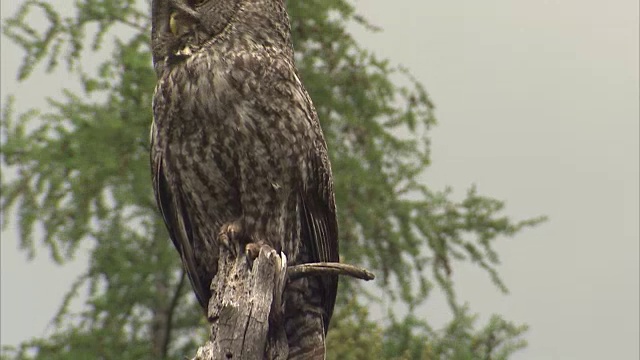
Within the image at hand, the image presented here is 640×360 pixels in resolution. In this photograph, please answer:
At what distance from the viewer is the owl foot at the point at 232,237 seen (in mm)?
6934

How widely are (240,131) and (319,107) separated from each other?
9107 mm

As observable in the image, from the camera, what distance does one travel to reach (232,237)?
23.0 ft

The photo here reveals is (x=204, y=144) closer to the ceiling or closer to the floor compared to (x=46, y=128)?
closer to the floor

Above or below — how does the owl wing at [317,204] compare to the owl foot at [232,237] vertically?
above

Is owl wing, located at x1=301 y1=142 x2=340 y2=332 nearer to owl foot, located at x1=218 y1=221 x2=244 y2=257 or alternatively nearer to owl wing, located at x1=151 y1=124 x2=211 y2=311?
owl foot, located at x1=218 y1=221 x2=244 y2=257

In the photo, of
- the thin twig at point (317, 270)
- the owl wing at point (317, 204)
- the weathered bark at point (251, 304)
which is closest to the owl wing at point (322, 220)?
the owl wing at point (317, 204)

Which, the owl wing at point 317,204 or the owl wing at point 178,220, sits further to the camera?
the owl wing at point 178,220

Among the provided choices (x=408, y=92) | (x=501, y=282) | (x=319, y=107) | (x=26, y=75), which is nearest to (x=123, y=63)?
(x=26, y=75)

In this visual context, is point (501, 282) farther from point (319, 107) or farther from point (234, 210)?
point (234, 210)

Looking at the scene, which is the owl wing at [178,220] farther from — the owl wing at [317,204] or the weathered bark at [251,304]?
the owl wing at [317,204]

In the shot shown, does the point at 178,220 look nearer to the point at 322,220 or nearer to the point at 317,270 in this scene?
the point at 322,220

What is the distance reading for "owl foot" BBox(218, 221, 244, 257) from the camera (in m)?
6.93

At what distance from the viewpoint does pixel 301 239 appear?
7.29m

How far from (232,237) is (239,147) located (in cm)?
47
